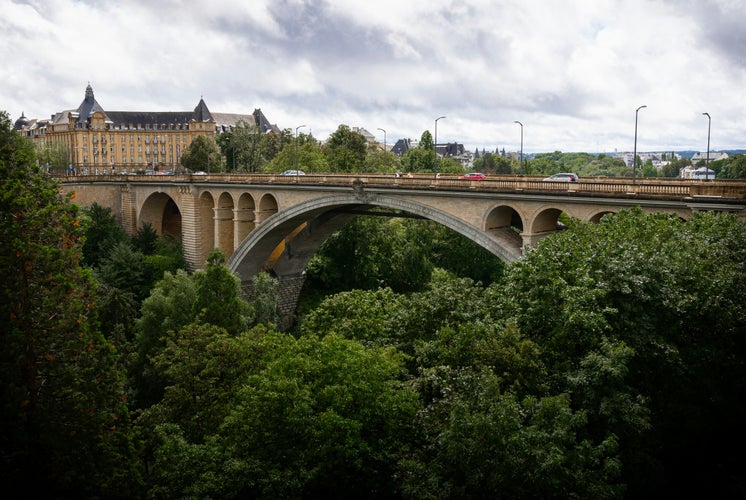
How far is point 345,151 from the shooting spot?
266 feet

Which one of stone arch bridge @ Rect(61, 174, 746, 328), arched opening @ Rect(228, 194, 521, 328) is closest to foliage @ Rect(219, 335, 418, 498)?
stone arch bridge @ Rect(61, 174, 746, 328)

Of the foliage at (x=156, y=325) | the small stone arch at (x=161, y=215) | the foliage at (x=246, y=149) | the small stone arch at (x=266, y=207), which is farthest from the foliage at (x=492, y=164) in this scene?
the foliage at (x=156, y=325)

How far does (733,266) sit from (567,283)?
465cm

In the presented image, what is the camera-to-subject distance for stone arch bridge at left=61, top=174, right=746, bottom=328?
86.0 feet

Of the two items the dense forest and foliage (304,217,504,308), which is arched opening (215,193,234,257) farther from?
the dense forest

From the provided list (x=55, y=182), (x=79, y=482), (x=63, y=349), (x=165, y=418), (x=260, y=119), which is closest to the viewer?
(x=79, y=482)

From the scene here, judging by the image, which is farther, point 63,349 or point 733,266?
point 733,266

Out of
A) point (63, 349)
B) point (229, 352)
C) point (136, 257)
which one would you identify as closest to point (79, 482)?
point (63, 349)

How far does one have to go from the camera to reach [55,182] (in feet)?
51.2

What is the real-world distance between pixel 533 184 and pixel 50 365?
20816 mm

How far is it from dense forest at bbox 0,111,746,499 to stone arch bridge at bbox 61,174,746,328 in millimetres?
2119

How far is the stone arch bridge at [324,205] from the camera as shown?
26219 millimetres

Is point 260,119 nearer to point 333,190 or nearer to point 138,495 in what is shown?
point 333,190

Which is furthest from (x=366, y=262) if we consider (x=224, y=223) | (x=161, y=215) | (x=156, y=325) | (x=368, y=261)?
(x=156, y=325)
